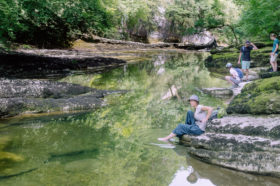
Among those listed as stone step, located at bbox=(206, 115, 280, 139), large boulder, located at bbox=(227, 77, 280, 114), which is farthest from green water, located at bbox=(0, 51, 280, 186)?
large boulder, located at bbox=(227, 77, 280, 114)

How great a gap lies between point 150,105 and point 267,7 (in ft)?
32.5

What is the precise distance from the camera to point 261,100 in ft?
17.5

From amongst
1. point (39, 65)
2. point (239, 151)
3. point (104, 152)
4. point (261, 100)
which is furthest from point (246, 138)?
point (39, 65)

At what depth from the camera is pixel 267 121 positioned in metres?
4.68

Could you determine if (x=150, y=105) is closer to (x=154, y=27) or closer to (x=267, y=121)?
(x=267, y=121)

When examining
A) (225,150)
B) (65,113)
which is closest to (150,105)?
(65,113)

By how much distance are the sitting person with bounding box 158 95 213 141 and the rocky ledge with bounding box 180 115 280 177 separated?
13 cm

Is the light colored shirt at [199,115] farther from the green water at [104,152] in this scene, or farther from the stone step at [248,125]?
the green water at [104,152]

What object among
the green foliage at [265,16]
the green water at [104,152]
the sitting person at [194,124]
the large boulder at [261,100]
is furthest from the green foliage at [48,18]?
the large boulder at [261,100]

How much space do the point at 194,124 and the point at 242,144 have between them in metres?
1.18

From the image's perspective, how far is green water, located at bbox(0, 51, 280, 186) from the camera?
382 cm

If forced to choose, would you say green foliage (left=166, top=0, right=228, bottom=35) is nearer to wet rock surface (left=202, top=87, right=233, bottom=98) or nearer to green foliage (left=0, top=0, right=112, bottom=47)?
green foliage (left=0, top=0, right=112, bottom=47)

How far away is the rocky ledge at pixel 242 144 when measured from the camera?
12.9ft

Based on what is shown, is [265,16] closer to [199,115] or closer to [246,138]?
[199,115]
